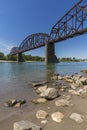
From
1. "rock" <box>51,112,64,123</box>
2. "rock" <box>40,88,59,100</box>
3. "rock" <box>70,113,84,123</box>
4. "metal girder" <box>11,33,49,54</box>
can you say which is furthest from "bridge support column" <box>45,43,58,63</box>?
"rock" <box>70,113,84,123</box>

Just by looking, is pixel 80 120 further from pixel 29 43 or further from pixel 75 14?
pixel 29 43

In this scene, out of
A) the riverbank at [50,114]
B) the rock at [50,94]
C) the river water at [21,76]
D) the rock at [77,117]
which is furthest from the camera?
the river water at [21,76]

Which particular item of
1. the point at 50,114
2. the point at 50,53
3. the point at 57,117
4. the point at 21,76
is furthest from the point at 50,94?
the point at 50,53

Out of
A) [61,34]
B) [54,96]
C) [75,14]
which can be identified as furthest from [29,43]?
[54,96]

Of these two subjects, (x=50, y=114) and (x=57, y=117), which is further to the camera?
(x=50, y=114)

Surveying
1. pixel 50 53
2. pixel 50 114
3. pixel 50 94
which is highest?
pixel 50 53

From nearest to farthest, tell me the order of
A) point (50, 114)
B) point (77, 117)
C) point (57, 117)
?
point (77, 117), point (57, 117), point (50, 114)

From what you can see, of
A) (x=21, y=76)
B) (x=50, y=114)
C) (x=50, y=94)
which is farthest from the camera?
(x=21, y=76)

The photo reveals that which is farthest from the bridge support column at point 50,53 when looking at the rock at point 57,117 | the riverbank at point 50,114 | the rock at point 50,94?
the rock at point 57,117

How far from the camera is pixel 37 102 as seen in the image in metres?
7.04

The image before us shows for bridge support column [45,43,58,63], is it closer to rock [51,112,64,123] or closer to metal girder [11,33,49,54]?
metal girder [11,33,49,54]

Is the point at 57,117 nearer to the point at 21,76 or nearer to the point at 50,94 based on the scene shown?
the point at 50,94

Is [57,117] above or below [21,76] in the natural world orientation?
above

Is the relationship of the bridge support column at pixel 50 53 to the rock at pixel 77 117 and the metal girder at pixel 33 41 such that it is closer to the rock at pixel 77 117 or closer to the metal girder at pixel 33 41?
the metal girder at pixel 33 41
